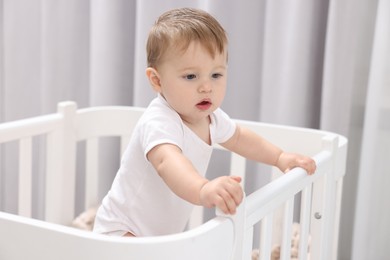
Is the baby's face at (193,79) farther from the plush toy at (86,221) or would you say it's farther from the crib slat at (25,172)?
the plush toy at (86,221)

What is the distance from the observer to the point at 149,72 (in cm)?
108

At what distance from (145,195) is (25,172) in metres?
0.45

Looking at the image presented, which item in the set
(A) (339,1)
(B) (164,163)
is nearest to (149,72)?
(B) (164,163)

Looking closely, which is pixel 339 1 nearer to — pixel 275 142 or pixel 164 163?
pixel 275 142

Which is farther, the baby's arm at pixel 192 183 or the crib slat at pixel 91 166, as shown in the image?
the crib slat at pixel 91 166

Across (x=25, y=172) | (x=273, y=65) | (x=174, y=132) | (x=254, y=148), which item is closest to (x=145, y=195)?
(x=174, y=132)

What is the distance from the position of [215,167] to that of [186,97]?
0.72m

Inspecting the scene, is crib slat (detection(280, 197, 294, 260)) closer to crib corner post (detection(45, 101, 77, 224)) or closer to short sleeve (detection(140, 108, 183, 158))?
short sleeve (detection(140, 108, 183, 158))

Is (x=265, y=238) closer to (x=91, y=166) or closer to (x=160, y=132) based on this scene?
(x=160, y=132)

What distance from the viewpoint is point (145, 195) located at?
3.67 ft

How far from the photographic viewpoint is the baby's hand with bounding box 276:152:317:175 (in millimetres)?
1137

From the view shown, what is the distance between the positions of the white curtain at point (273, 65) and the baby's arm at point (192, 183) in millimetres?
674

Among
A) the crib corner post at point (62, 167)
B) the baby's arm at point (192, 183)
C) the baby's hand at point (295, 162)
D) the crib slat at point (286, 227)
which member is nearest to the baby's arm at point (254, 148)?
the baby's hand at point (295, 162)

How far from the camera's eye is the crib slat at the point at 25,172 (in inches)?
57.0
